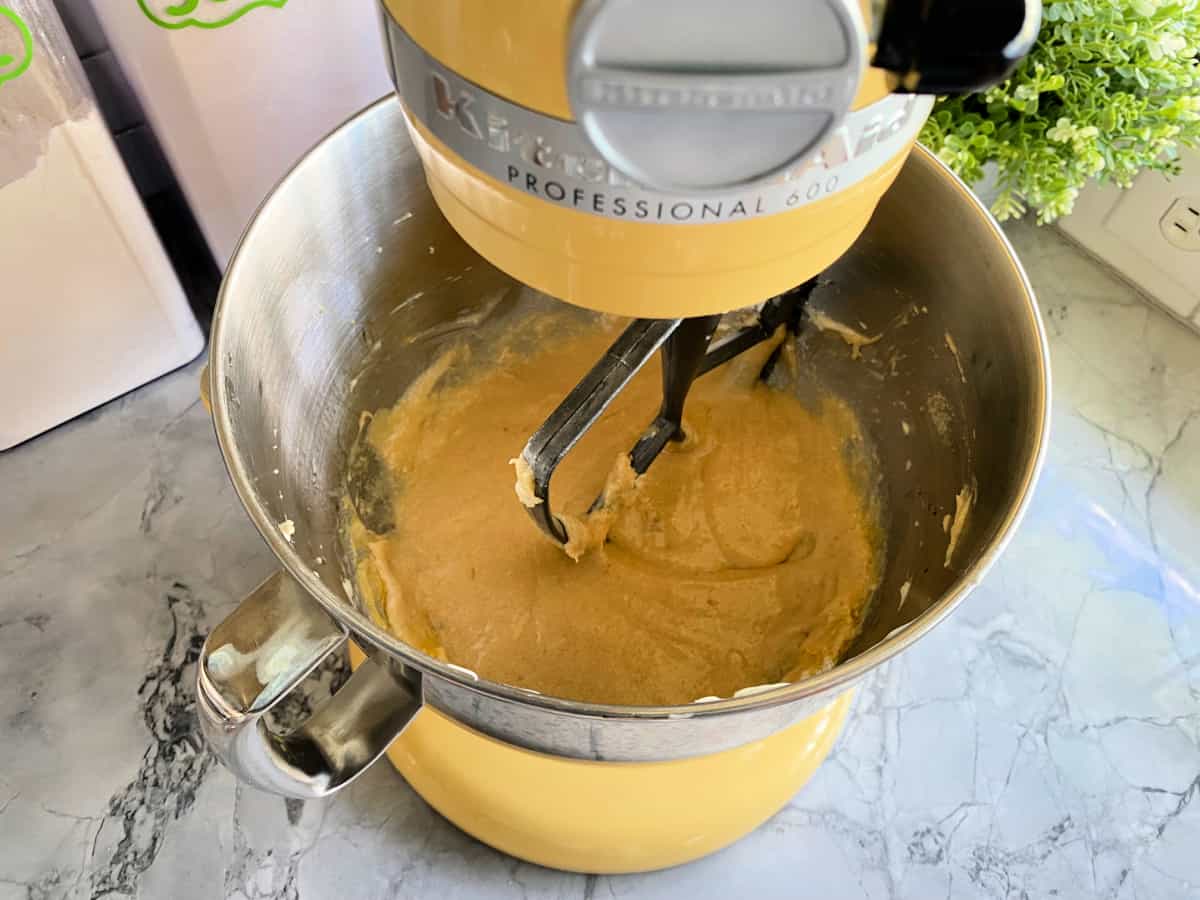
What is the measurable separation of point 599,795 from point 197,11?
19.8 inches

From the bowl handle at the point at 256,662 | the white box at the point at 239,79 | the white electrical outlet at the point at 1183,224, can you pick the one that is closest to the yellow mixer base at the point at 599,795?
the bowl handle at the point at 256,662

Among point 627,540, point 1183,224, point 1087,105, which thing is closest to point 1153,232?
point 1183,224

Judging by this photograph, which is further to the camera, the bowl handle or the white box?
the white box

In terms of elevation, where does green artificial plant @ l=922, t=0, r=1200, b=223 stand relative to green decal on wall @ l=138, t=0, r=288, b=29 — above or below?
below

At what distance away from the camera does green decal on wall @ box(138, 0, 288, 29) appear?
527mm

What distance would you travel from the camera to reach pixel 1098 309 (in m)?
0.84

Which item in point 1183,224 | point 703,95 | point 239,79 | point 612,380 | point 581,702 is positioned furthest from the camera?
point 1183,224

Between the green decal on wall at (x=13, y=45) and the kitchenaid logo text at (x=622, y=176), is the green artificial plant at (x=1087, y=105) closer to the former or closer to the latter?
the kitchenaid logo text at (x=622, y=176)

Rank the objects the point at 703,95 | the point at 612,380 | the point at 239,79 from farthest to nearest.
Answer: the point at 239,79 → the point at 612,380 → the point at 703,95

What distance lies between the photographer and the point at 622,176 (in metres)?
0.24

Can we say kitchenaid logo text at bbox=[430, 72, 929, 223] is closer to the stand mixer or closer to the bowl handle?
the stand mixer

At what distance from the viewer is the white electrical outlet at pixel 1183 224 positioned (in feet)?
2.49

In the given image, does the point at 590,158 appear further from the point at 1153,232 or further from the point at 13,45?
the point at 1153,232

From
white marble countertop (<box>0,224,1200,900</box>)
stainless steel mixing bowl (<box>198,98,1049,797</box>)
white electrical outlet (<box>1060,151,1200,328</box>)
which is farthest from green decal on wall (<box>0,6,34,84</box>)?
white electrical outlet (<box>1060,151,1200,328</box>)
